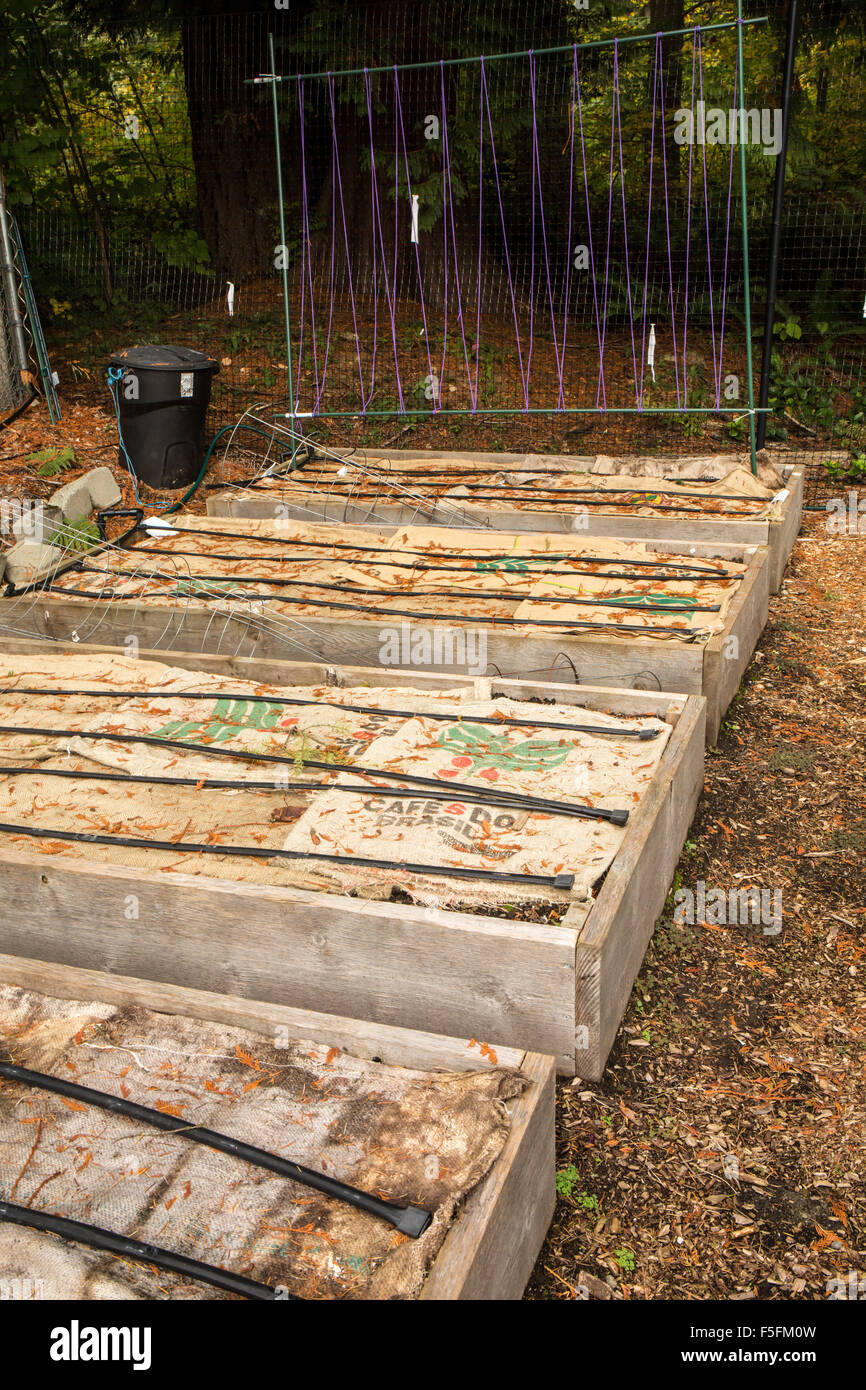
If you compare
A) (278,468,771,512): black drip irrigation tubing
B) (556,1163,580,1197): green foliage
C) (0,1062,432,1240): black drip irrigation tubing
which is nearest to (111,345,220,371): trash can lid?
(278,468,771,512): black drip irrigation tubing

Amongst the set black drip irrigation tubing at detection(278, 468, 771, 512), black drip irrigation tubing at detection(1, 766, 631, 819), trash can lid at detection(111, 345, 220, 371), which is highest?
trash can lid at detection(111, 345, 220, 371)

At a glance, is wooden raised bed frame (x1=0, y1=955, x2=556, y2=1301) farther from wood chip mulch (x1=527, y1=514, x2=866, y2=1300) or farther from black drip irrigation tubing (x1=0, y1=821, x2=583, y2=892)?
black drip irrigation tubing (x1=0, y1=821, x2=583, y2=892)

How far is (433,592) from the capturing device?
482 cm

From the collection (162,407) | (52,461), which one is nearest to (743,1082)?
(162,407)

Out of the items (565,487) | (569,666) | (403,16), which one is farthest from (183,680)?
(403,16)

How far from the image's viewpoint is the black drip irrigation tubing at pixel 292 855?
9.10 feet

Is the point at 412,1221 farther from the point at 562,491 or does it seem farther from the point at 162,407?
the point at 162,407

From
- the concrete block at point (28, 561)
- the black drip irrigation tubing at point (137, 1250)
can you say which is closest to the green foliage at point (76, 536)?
the concrete block at point (28, 561)

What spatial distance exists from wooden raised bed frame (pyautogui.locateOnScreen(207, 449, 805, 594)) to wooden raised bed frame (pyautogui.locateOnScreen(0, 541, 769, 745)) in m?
0.37

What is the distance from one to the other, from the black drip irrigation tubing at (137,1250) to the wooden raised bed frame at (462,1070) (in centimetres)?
29

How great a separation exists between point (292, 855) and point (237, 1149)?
3.17 ft

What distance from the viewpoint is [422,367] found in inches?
365

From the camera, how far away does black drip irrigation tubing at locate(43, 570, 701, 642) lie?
427cm

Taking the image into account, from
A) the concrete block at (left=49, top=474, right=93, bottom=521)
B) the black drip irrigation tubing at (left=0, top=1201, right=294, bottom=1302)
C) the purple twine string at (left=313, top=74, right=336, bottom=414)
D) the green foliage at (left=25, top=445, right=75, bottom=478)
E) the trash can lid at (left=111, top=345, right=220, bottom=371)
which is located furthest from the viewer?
the purple twine string at (left=313, top=74, right=336, bottom=414)
